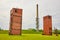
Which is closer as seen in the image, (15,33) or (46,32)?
(15,33)

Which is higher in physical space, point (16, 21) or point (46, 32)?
point (16, 21)

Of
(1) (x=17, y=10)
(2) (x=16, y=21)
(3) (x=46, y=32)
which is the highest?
(1) (x=17, y=10)

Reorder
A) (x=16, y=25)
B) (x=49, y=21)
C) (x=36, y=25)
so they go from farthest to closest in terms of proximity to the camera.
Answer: (x=36, y=25)
(x=49, y=21)
(x=16, y=25)

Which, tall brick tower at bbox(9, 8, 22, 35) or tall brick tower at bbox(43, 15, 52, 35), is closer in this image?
tall brick tower at bbox(9, 8, 22, 35)

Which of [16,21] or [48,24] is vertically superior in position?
[16,21]

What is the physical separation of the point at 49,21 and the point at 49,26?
0.57m

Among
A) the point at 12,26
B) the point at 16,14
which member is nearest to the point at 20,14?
the point at 16,14

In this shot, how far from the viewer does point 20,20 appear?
14.2m

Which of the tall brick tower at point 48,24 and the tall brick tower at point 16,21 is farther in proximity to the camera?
the tall brick tower at point 48,24

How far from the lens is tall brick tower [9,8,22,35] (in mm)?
14141

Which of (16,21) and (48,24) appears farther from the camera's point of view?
(48,24)

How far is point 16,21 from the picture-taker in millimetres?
14117

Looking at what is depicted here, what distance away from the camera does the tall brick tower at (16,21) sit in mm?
14141

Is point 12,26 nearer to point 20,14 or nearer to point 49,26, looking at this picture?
point 20,14
